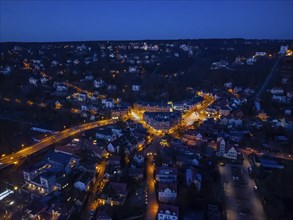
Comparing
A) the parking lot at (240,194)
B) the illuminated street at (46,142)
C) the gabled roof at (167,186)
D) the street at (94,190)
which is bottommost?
the street at (94,190)

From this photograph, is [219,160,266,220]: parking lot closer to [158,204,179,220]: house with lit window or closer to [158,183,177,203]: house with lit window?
[158,204,179,220]: house with lit window

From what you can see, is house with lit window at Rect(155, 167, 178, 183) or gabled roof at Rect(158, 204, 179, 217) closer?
gabled roof at Rect(158, 204, 179, 217)

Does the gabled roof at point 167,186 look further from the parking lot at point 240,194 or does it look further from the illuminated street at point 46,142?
the illuminated street at point 46,142

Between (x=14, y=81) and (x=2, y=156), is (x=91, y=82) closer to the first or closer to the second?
(x=14, y=81)

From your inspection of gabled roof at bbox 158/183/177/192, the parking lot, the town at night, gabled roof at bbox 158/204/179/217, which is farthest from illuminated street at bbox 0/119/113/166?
the parking lot

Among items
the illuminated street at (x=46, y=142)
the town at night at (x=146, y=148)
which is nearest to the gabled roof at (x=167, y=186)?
the town at night at (x=146, y=148)

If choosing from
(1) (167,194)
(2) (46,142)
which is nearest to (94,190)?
(1) (167,194)

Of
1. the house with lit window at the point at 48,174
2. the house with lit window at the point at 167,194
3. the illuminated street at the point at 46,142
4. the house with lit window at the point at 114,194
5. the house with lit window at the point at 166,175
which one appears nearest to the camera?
the house with lit window at the point at 114,194

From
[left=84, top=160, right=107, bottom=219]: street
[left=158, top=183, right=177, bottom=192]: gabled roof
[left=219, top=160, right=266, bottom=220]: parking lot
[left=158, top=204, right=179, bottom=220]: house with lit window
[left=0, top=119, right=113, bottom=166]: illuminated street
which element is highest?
[left=158, top=183, right=177, bottom=192]: gabled roof
